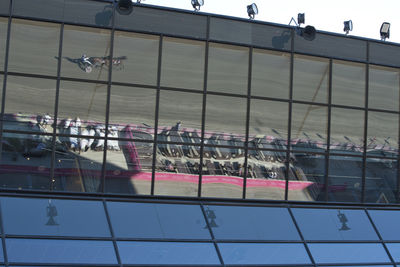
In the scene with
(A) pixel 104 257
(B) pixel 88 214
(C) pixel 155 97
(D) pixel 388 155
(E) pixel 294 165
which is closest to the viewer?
(A) pixel 104 257

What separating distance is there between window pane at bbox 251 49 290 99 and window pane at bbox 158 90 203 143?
1798 mm

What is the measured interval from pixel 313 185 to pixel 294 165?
0.86m

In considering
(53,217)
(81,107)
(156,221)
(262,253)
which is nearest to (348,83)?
(262,253)

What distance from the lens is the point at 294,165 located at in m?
18.0

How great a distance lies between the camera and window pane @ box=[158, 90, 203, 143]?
1680 centimetres

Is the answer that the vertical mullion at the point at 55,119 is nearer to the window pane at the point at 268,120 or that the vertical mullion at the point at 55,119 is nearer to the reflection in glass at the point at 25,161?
the reflection in glass at the point at 25,161

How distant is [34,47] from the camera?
15836 millimetres

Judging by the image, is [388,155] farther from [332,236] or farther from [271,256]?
[271,256]

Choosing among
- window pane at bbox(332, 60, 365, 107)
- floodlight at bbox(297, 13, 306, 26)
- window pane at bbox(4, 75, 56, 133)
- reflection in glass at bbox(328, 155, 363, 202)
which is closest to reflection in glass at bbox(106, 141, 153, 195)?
window pane at bbox(4, 75, 56, 133)

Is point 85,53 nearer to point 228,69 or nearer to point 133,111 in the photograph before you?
point 133,111

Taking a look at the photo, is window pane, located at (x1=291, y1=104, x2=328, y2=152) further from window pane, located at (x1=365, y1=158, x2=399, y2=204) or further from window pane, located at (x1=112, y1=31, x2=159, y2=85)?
window pane, located at (x1=112, y1=31, x2=159, y2=85)

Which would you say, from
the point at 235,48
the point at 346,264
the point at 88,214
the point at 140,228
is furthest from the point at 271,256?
the point at 235,48

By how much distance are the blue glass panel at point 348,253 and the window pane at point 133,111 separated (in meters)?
5.36

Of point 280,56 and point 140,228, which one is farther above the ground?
point 280,56
